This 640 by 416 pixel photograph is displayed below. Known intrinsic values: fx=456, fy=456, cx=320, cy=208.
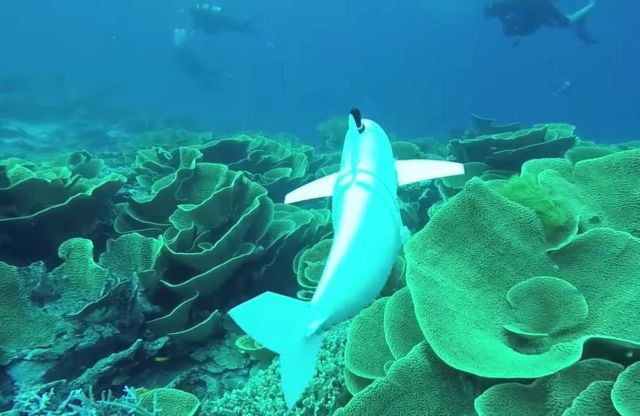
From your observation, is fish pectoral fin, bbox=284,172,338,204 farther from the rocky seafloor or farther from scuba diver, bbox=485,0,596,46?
scuba diver, bbox=485,0,596,46

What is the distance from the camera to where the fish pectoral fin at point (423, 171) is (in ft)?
6.51

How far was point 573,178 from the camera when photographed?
331 cm

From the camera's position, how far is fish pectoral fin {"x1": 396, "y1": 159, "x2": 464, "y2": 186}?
1.99 metres

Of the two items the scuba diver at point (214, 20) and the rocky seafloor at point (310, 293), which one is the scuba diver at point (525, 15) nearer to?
the scuba diver at point (214, 20)

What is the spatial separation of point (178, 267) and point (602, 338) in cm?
301

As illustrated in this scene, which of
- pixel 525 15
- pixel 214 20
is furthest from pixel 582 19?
pixel 214 20

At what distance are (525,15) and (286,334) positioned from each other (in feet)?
60.2

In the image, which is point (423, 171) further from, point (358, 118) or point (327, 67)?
point (327, 67)

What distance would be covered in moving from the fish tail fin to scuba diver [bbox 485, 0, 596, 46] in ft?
59.0

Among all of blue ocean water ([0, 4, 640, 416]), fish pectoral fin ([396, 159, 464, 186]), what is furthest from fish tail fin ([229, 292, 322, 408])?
fish pectoral fin ([396, 159, 464, 186])

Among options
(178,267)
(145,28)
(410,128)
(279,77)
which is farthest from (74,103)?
(145,28)

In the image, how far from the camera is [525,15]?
1639 cm

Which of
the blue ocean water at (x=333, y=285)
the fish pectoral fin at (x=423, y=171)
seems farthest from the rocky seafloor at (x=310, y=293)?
the fish pectoral fin at (x=423, y=171)

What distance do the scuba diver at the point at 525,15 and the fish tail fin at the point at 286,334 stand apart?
18.0 meters
